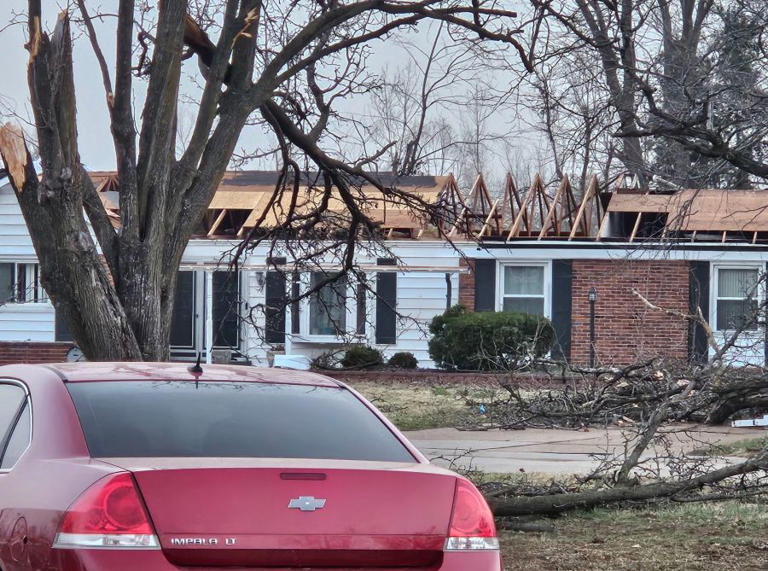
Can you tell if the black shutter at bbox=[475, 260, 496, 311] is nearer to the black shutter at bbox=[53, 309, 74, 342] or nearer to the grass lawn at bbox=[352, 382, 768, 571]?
the black shutter at bbox=[53, 309, 74, 342]

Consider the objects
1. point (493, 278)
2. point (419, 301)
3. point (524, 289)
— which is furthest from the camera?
point (419, 301)

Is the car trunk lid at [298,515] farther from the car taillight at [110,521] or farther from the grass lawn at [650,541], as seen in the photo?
the grass lawn at [650,541]

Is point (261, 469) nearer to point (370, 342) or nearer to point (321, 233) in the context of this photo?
point (321, 233)

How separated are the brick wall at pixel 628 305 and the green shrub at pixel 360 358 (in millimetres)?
4359

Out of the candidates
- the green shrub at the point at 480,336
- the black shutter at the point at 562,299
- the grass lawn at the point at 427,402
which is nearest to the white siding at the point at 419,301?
the green shrub at the point at 480,336

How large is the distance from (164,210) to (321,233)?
14.0 ft

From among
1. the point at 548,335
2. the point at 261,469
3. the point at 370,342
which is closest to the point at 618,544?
the point at 261,469

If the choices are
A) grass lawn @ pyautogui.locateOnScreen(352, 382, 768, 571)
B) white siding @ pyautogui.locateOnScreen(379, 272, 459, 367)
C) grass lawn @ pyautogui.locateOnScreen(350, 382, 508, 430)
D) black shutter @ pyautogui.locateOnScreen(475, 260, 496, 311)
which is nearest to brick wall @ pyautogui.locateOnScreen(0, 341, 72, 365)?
white siding @ pyautogui.locateOnScreen(379, 272, 459, 367)

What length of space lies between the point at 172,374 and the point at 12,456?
71 centimetres

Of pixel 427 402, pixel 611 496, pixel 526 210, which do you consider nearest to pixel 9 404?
pixel 611 496

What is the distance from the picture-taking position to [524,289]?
25.0 meters

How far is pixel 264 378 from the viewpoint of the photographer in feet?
15.9

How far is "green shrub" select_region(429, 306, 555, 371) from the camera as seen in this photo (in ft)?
71.1

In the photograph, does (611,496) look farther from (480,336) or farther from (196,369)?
(480,336)
